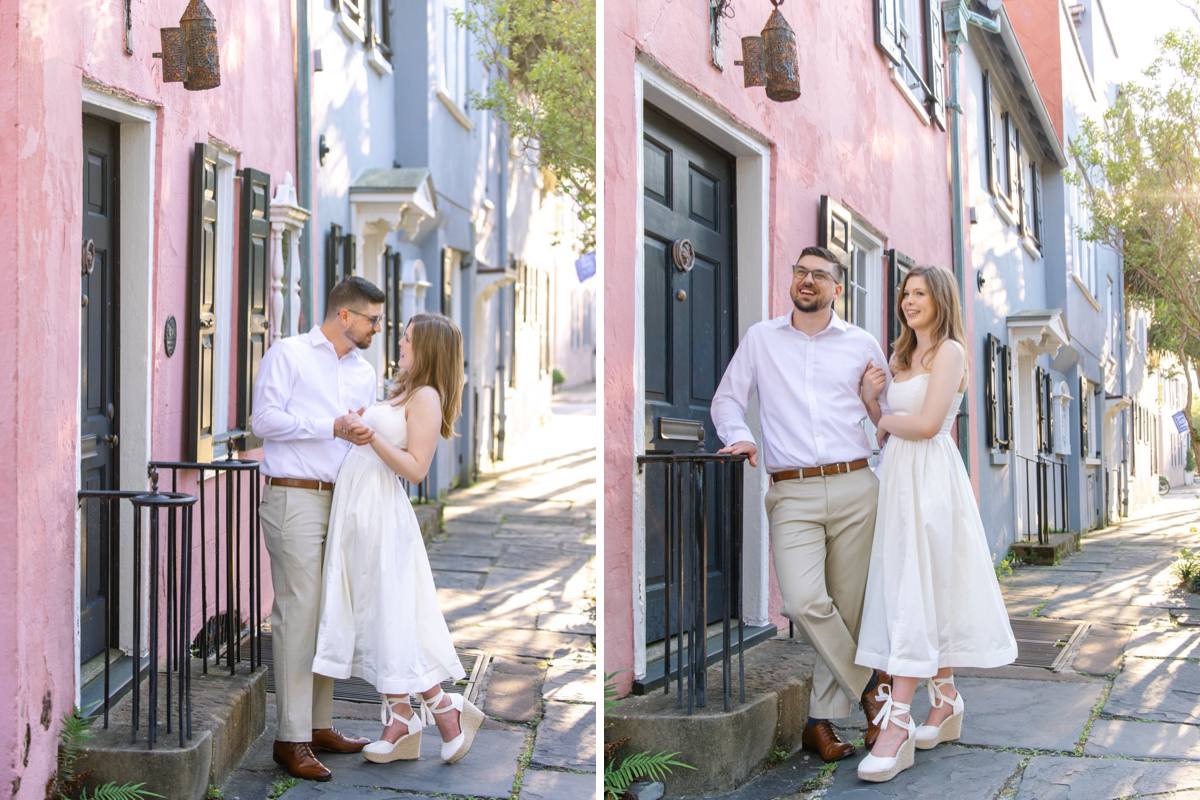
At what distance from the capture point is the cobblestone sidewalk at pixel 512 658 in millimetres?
3625

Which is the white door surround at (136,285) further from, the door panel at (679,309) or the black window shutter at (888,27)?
the black window shutter at (888,27)

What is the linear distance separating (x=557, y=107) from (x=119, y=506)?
260 cm

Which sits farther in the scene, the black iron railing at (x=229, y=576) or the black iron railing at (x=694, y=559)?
the black iron railing at (x=229, y=576)

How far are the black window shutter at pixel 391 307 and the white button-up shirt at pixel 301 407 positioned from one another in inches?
216

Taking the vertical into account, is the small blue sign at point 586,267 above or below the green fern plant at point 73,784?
above

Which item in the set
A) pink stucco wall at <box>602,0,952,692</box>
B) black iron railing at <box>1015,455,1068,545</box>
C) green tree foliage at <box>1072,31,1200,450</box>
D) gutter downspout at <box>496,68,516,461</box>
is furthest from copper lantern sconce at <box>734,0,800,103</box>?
gutter downspout at <box>496,68,516,461</box>

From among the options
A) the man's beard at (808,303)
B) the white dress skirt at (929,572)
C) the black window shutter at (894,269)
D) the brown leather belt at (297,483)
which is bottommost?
the white dress skirt at (929,572)

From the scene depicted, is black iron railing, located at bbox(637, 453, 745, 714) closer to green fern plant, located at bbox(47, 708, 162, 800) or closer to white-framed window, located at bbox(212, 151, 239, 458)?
green fern plant, located at bbox(47, 708, 162, 800)

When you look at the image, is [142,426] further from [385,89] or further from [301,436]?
[385,89]

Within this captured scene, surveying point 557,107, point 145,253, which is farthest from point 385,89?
point 145,253

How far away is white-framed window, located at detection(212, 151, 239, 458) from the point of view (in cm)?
481

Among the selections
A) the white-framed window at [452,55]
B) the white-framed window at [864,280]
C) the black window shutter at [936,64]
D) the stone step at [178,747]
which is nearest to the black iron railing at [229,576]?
the stone step at [178,747]

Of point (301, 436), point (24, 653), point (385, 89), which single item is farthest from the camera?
point (385, 89)

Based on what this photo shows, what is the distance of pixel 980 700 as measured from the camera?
3.35m
